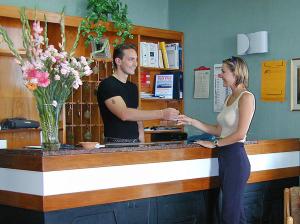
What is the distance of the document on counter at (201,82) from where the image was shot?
20.5 feet

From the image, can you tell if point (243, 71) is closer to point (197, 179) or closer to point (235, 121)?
point (235, 121)

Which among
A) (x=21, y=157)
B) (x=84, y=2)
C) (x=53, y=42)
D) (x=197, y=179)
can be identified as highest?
(x=84, y=2)

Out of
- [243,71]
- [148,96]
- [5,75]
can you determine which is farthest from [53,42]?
[243,71]

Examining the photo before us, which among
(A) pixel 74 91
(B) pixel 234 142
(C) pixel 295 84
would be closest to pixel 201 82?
(C) pixel 295 84

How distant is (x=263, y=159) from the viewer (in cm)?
432

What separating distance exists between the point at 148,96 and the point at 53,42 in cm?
135

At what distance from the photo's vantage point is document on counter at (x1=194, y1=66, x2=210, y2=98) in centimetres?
626

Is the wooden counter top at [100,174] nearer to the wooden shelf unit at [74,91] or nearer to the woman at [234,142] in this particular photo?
the woman at [234,142]

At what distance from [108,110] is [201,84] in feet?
8.04

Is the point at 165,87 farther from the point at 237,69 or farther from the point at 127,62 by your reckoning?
the point at 237,69

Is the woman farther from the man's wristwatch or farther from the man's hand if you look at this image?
the man's hand

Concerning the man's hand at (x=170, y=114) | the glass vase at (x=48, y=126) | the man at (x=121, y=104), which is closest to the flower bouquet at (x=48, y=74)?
the glass vase at (x=48, y=126)

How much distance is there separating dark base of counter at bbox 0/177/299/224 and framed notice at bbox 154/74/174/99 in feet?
7.22

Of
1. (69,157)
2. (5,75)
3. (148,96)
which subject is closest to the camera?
(69,157)
